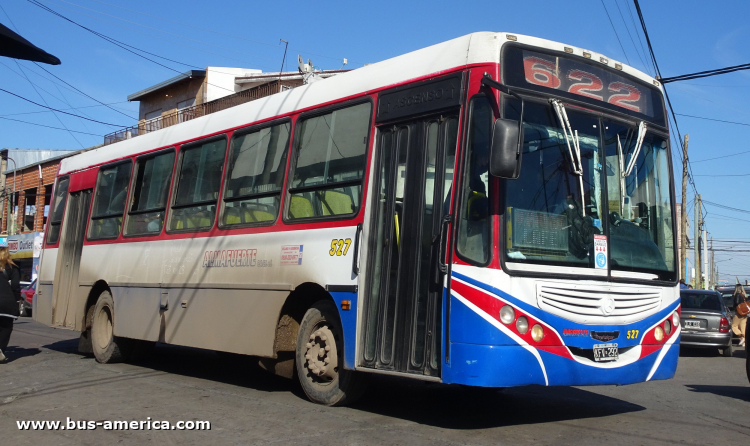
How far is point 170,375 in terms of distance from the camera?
1028cm

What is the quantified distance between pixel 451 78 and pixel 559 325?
7.62 feet

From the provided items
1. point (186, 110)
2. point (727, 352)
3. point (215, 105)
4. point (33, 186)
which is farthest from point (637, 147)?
point (33, 186)

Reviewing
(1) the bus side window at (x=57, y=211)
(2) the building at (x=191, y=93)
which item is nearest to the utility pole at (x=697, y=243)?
(2) the building at (x=191, y=93)

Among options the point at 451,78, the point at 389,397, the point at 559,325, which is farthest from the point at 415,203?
the point at 389,397

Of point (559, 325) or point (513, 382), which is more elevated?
point (559, 325)

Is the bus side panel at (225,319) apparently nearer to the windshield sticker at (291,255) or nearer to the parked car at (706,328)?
the windshield sticker at (291,255)

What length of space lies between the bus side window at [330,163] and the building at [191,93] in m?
26.9

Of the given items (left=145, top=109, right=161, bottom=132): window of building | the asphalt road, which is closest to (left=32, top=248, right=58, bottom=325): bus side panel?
the asphalt road

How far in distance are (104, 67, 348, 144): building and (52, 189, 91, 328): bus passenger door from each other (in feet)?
70.6

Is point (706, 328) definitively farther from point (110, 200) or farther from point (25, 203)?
point (25, 203)

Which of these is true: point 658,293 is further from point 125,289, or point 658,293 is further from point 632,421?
point 125,289

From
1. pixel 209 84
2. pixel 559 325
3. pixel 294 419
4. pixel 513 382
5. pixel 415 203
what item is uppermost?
pixel 209 84

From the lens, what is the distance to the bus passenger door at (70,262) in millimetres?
12570

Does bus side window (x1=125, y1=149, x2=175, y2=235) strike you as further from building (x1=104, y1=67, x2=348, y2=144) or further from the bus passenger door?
building (x1=104, y1=67, x2=348, y2=144)
